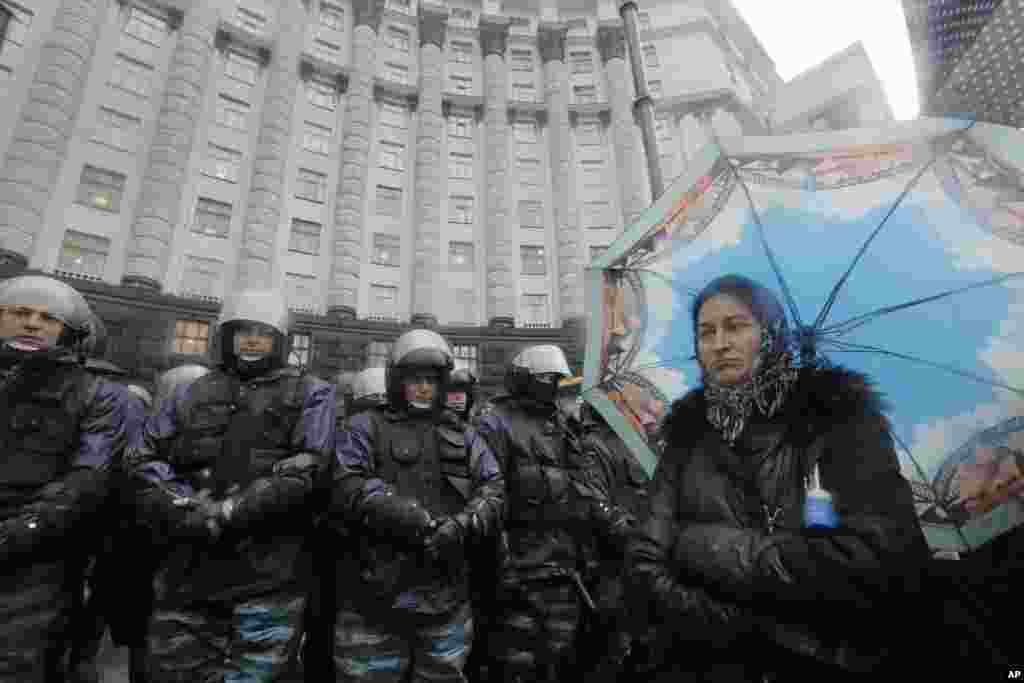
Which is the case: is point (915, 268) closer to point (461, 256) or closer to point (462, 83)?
point (461, 256)

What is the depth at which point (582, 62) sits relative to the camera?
99.9 ft

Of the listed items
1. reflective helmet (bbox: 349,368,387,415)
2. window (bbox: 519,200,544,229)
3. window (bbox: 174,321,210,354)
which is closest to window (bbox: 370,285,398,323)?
window (bbox: 174,321,210,354)

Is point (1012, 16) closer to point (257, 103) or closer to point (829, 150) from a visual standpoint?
point (829, 150)

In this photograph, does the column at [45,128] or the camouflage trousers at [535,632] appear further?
the column at [45,128]

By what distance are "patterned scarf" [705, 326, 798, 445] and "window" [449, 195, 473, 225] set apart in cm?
2429

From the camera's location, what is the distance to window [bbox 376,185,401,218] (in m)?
24.1

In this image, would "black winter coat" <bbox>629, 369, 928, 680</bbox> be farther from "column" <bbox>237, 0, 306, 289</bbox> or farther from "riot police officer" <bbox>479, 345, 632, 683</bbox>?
"column" <bbox>237, 0, 306, 289</bbox>

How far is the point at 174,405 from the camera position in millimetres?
3018

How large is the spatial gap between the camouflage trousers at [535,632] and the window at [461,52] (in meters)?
31.4

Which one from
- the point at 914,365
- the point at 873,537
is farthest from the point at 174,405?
the point at 914,365

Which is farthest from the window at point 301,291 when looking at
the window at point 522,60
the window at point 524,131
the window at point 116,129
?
the window at point 522,60

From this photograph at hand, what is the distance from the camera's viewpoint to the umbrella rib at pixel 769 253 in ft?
7.29

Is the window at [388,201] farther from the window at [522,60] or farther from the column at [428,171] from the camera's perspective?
the window at [522,60]

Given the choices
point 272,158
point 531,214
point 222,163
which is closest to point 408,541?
point 272,158
